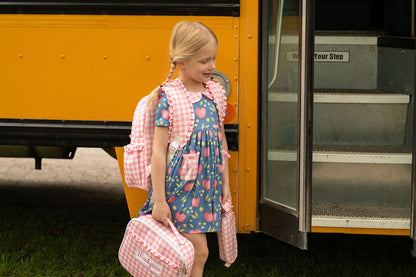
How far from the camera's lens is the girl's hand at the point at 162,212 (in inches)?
101

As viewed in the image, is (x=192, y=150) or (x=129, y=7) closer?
(x=192, y=150)

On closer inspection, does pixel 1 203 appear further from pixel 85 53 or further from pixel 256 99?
pixel 256 99

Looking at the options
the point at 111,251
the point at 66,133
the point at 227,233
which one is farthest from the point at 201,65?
the point at 111,251

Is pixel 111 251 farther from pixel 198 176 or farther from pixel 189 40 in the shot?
pixel 189 40

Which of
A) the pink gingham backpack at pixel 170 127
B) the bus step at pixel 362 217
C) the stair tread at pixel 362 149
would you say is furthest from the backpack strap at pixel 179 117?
the bus step at pixel 362 217

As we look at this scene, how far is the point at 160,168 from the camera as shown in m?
A: 2.54

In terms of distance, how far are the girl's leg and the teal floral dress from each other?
0.13 feet

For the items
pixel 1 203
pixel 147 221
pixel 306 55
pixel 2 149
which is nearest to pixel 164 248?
pixel 147 221

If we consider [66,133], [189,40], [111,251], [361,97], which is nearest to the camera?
[189,40]

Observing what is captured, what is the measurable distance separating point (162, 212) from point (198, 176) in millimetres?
185

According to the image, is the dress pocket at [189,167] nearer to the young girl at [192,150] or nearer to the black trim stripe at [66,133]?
the young girl at [192,150]

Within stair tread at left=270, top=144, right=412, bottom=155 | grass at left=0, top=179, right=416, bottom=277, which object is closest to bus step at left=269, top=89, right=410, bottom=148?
stair tread at left=270, top=144, right=412, bottom=155

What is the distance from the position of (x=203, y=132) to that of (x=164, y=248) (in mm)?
440

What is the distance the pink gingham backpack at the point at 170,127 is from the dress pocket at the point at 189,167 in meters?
0.05
